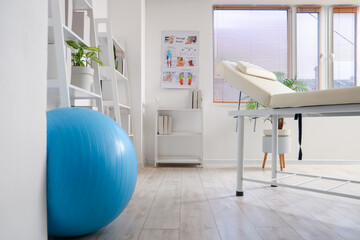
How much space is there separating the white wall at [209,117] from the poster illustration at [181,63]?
77mm

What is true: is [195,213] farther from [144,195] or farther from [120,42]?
[120,42]

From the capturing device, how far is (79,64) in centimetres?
208

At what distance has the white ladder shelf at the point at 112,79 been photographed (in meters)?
2.80

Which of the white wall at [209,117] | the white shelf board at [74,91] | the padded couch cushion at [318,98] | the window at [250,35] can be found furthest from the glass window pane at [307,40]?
the white shelf board at [74,91]

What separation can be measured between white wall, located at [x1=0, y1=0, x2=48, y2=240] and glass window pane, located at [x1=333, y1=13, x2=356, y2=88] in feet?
13.1

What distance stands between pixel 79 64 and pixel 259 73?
120 cm

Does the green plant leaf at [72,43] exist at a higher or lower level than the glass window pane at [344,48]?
lower

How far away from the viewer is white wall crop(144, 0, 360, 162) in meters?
3.94

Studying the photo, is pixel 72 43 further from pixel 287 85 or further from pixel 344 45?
pixel 344 45

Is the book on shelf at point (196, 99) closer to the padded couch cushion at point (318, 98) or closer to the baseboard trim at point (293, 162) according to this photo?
the baseboard trim at point (293, 162)

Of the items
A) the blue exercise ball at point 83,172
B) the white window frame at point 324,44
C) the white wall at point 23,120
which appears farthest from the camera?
the white window frame at point 324,44

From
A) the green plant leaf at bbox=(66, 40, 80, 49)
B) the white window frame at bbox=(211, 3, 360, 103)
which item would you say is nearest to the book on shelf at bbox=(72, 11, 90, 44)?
the green plant leaf at bbox=(66, 40, 80, 49)

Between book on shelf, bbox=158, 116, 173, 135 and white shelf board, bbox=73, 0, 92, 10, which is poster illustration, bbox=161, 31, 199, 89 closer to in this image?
book on shelf, bbox=158, 116, 173, 135

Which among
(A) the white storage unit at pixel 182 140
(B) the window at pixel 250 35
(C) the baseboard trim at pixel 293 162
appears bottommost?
(C) the baseboard trim at pixel 293 162
